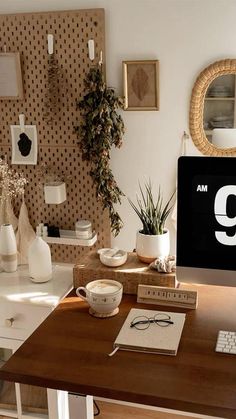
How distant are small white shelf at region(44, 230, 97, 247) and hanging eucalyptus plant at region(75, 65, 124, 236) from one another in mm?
205

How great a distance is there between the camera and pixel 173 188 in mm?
2295

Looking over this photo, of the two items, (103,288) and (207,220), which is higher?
(207,220)

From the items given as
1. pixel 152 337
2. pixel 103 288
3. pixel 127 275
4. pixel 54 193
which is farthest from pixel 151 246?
pixel 54 193

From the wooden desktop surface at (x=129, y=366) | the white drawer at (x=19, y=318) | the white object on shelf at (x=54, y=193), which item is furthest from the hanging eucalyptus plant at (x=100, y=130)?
the wooden desktop surface at (x=129, y=366)

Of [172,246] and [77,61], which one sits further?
[172,246]

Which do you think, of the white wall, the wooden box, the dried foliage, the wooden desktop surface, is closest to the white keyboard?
the wooden desktop surface

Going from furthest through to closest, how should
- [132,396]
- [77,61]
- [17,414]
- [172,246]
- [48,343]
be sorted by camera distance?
1. [172,246]
2. [77,61]
3. [17,414]
4. [48,343]
5. [132,396]

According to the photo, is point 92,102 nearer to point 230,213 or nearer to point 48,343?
point 230,213

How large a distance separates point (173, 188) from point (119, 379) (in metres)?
1.20

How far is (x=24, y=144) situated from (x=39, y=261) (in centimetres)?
69

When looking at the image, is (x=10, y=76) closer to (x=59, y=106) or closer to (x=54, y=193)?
(x=59, y=106)

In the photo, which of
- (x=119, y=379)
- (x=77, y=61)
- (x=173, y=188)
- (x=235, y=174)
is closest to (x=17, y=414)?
(x=119, y=379)

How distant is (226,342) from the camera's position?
55.9 inches

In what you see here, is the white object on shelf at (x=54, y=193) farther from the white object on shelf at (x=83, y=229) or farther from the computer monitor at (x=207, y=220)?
the computer monitor at (x=207, y=220)
